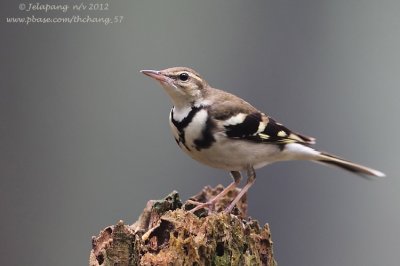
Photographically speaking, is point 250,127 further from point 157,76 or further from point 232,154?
point 157,76

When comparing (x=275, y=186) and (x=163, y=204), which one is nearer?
(x=163, y=204)

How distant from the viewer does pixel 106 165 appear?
17.5 ft

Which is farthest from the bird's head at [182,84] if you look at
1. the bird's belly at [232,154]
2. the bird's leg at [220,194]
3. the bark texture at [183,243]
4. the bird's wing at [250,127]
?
the bark texture at [183,243]

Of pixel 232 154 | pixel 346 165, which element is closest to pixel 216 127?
pixel 232 154

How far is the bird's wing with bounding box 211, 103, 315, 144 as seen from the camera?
3438 mm

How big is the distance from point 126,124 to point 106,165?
0.42 m

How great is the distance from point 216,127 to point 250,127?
0.78ft

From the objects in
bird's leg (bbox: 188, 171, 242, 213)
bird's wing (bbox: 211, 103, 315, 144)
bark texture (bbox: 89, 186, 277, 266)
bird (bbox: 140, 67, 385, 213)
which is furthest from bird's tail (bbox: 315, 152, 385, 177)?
bark texture (bbox: 89, 186, 277, 266)

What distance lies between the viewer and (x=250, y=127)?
352 cm

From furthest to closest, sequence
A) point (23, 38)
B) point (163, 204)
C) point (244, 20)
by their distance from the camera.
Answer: point (244, 20) < point (23, 38) < point (163, 204)

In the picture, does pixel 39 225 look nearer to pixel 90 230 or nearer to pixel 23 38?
pixel 90 230

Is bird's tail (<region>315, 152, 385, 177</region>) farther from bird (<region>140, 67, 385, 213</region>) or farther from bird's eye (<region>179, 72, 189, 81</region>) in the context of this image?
bird's eye (<region>179, 72, 189, 81</region>)

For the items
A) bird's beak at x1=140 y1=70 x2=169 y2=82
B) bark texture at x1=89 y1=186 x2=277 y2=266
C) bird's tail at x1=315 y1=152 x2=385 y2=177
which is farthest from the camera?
bird's tail at x1=315 y1=152 x2=385 y2=177

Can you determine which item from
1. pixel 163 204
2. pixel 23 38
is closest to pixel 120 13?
pixel 23 38
